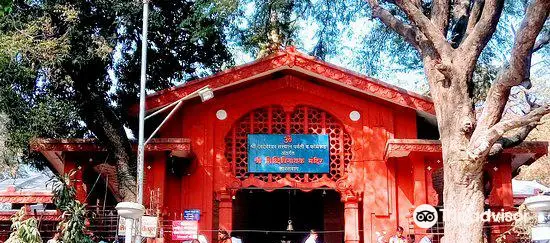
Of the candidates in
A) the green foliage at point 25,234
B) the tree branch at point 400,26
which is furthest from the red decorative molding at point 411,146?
the green foliage at point 25,234

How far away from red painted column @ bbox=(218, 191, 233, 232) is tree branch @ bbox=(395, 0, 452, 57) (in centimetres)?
515

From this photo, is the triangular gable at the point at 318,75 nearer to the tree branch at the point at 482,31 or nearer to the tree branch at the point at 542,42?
the tree branch at the point at 482,31

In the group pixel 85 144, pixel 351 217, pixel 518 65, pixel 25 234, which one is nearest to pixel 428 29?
pixel 518 65

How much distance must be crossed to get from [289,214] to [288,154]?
538 cm

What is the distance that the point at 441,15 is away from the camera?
1270cm

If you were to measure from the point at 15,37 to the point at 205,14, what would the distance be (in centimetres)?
464

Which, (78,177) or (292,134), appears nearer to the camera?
(78,177)

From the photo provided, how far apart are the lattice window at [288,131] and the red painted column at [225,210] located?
0.48m

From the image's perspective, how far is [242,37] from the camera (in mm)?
18688

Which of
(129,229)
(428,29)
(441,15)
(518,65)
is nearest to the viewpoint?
(129,229)

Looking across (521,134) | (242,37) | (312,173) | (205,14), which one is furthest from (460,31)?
(242,37)

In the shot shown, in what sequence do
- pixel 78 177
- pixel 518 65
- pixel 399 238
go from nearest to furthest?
1. pixel 518 65
2. pixel 399 238
3. pixel 78 177

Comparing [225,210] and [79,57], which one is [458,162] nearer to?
[225,210]

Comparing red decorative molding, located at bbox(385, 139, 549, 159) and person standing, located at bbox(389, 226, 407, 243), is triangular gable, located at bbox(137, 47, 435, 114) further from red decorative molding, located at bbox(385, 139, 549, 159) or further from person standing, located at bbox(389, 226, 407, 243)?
person standing, located at bbox(389, 226, 407, 243)
